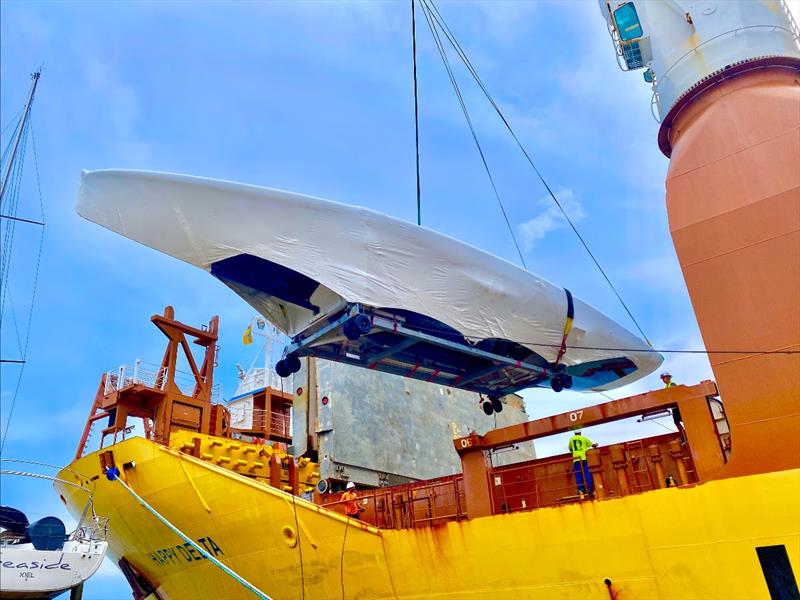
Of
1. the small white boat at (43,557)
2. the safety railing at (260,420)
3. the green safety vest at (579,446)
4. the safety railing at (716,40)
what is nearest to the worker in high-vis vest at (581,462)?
the green safety vest at (579,446)

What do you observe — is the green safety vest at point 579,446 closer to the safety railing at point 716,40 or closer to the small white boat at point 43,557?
the safety railing at point 716,40

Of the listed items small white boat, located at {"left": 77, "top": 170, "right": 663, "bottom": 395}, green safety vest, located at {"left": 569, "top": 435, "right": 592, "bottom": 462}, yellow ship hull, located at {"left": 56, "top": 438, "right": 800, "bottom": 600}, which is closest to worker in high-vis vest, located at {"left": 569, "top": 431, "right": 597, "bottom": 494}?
green safety vest, located at {"left": 569, "top": 435, "right": 592, "bottom": 462}

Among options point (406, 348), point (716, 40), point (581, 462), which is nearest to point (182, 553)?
point (406, 348)

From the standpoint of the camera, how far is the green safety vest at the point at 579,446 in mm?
8608

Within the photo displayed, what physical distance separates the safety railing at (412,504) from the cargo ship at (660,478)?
0.03 meters

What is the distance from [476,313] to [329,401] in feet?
25.4

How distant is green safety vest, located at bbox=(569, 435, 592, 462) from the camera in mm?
8608

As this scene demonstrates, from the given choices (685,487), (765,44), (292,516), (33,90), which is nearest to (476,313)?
(685,487)

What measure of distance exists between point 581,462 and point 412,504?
3.12m

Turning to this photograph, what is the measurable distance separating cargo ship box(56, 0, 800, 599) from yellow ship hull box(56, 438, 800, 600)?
0.02 m

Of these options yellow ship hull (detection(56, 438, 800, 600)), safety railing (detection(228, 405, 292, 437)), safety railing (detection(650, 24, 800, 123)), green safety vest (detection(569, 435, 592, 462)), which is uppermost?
safety railing (detection(650, 24, 800, 123))

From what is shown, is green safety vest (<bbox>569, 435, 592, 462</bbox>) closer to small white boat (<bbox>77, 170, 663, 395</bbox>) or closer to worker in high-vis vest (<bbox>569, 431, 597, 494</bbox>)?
worker in high-vis vest (<bbox>569, 431, 597, 494</bbox>)

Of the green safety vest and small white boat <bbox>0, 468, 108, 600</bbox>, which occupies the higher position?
the green safety vest

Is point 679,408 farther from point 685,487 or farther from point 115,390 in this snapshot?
point 115,390
